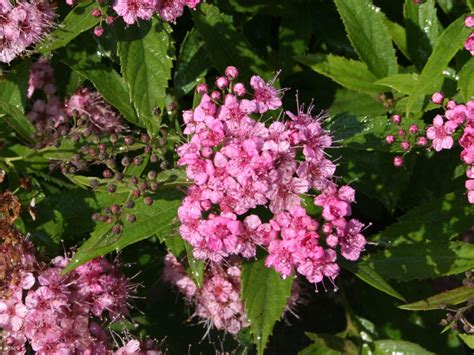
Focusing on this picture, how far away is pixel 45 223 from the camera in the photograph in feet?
8.94

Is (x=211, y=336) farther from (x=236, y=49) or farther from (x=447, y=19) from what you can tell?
(x=447, y=19)

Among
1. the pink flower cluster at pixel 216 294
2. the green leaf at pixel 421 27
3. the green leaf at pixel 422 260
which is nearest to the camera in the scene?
the green leaf at pixel 422 260

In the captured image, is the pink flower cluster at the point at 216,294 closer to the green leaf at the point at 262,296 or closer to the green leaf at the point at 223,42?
the green leaf at the point at 262,296

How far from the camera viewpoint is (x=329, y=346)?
9.54 ft

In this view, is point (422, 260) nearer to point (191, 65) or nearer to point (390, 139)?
point (390, 139)

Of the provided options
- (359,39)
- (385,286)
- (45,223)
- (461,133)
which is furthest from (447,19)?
(45,223)

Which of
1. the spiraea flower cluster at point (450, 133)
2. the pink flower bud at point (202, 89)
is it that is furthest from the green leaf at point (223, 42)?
the spiraea flower cluster at point (450, 133)

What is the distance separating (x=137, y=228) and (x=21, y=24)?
0.76 meters

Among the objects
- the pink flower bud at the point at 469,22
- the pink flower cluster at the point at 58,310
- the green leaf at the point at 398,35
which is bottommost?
the pink flower cluster at the point at 58,310

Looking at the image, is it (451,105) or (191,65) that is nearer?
(451,105)

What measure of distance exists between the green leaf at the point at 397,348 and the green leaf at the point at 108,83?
1.20 m

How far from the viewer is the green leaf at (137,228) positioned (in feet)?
7.63

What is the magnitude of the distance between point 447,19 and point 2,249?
81.6 inches

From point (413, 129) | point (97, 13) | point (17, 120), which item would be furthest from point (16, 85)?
point (413, 129)
